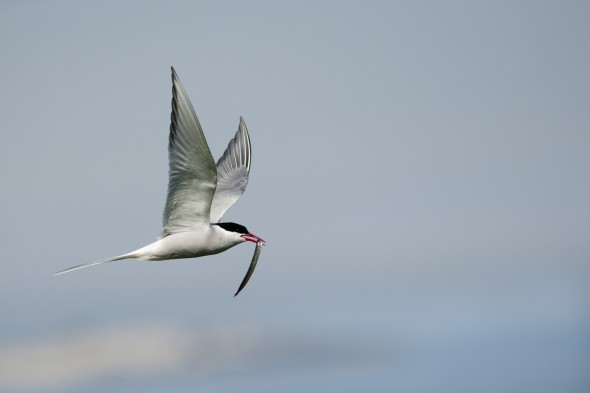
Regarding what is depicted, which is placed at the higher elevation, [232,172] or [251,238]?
[232,172]

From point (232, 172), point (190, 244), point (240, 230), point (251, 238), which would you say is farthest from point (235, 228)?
point (232, 172)

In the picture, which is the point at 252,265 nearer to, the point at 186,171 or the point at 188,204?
the point at 188,204

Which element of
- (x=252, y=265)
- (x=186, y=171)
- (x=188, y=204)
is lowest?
(x=252, y=265)

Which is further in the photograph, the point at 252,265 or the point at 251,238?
the point at 252,265

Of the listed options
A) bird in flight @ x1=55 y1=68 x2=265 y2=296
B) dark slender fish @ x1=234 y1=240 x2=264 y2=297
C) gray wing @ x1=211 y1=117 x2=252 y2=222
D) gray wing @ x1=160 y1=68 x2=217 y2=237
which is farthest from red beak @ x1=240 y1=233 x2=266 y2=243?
gray wing @ x1=211 y1=117 x2=252 y2=222

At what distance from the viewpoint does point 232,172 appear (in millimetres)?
17156

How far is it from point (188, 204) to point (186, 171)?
655mm

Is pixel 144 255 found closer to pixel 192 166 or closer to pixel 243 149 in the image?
pixel 192 166

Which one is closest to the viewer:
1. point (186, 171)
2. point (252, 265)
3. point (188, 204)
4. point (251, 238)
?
point (186, 171)

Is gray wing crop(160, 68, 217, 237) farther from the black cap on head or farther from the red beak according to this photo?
the red beak

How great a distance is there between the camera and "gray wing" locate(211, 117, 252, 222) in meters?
16.3

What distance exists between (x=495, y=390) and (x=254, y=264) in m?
159

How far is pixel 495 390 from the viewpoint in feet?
553

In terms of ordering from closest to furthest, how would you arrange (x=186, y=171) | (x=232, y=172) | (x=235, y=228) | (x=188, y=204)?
1. (x=186, y=171)
2. (x=188, y=204)
3. (x=235, y=228)
4. (x=232, y=172)
